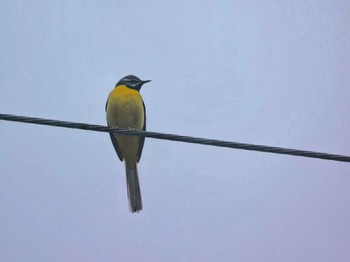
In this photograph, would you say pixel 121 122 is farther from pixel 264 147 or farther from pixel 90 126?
pixel 264 147

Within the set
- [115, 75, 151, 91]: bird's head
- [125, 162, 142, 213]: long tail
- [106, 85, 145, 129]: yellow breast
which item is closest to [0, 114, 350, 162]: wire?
[106, 85, 145, 129]: yellow breast

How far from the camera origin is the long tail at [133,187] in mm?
7027

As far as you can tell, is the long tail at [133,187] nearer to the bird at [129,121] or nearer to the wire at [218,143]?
the bird at [129,121]

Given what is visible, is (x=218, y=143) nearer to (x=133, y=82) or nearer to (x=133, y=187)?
(x=133, y=187)

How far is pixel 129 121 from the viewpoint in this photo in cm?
708

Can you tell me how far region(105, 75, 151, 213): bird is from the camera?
278 inches

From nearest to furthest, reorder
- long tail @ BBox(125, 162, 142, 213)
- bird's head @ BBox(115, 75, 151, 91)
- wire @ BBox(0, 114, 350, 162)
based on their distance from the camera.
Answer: wire @ BBox(0, 114, 350, 162) < long tail @ BBox(125, 162, 142, 213) < bird's head @ BBox(115, 75, 151, 91)

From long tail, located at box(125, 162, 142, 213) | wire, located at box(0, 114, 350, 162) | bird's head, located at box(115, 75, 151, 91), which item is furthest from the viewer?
bird's head, located at box(115, 75, 151, 91)

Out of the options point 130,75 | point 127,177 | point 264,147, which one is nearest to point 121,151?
point 127,177

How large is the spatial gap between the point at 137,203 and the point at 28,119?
2.94 metres

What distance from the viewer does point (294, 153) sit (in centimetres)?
427

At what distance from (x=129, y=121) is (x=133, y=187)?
0.76 m

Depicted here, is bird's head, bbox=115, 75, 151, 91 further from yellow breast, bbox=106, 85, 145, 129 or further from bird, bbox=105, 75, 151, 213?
yellow breast, bbox=106, 85, 145, 129

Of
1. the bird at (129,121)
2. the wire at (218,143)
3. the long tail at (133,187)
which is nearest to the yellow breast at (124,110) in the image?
the bird at (129,121)
